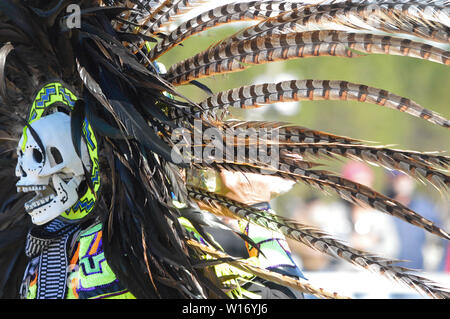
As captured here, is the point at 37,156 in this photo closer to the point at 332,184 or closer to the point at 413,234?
the point at 332,184

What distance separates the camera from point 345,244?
2.35m

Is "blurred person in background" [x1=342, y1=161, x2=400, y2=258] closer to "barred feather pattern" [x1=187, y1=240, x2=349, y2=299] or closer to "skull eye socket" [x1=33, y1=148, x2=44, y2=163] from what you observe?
"barred feather pattern" [x1=187, y1=240, x2=349, y2=299]

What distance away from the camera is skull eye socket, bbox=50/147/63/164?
249 cm

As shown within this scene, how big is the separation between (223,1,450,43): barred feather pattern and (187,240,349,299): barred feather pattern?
0.81 metres

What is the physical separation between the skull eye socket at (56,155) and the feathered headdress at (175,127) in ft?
0.32

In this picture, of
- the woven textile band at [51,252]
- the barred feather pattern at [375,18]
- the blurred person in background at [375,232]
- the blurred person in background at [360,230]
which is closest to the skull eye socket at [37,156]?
the woven textile band at [51,252]

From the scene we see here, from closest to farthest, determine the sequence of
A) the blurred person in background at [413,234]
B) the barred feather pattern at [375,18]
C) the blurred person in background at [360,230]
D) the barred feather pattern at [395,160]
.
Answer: the barred feather pattern at [375,18], the barred feather pattern at [395,160], the blurred person in background at [360,230], the blurred person in background at [413,234]

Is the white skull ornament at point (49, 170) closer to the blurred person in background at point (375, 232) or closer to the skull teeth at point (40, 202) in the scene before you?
the skull teeth at point (40, 202)

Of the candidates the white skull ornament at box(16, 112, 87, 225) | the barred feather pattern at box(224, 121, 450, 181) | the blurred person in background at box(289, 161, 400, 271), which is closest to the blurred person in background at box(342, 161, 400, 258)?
the blurred person in background at box(289, 161, 400, 271)

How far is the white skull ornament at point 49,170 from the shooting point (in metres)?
2.46

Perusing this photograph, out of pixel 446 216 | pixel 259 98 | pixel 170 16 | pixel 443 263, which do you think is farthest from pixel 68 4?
pixel 446 216

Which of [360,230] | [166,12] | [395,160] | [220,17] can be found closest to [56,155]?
[166,12]

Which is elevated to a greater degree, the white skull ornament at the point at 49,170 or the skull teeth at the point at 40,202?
the white skull ornament at the point at 49,170

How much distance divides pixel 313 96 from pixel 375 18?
340mm
